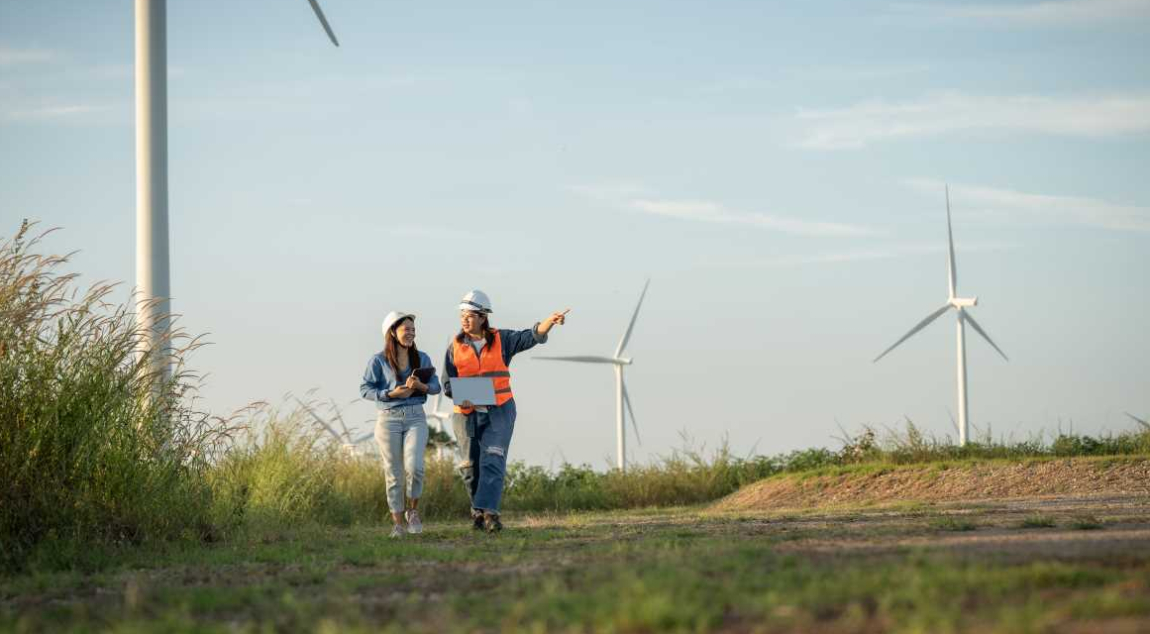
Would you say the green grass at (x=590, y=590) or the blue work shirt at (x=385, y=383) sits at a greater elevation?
the blue work shirt at (x=385, y=383)

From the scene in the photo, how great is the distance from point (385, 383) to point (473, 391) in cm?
80

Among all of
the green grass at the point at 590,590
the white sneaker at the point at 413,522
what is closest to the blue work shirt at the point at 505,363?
the white sneaker at the point at 413,522

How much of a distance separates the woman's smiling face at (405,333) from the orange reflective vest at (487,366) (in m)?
0.49

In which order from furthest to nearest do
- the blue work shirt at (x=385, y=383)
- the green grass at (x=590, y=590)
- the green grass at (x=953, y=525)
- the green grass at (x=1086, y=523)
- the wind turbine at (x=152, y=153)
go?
1. the wind turbine at (x=152, y=153)
2. the blue work shirt at (x=385, y=383)
3. the green grass at (x=1086, y=523)
4. the green grass at (x=953, y=525)
5. the green grass at (x=590, y=590)

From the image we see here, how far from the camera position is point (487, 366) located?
12344 mm

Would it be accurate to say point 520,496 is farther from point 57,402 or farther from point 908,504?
point 57,402

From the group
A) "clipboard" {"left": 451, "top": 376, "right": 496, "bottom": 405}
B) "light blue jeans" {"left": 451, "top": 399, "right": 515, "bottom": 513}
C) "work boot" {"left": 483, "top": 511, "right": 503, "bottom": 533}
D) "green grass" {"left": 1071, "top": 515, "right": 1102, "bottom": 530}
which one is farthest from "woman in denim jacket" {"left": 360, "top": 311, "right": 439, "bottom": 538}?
"green grass" {"left": 1071, "top": 515, "right": 1102, "bottom": 530}

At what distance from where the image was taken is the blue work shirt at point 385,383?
12.1m

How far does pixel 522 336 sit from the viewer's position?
41.4ft

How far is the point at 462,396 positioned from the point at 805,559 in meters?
5.16

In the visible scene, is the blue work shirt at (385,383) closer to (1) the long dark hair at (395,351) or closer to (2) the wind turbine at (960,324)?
(1) the long dark hair at (395,351)

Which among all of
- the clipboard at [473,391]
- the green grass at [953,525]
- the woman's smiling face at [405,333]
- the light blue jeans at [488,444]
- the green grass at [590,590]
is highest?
the woman's smiling face at [405,333]

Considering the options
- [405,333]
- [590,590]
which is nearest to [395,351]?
[405,333]

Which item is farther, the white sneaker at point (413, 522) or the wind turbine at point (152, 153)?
the wind turbine at point (152, 153)
